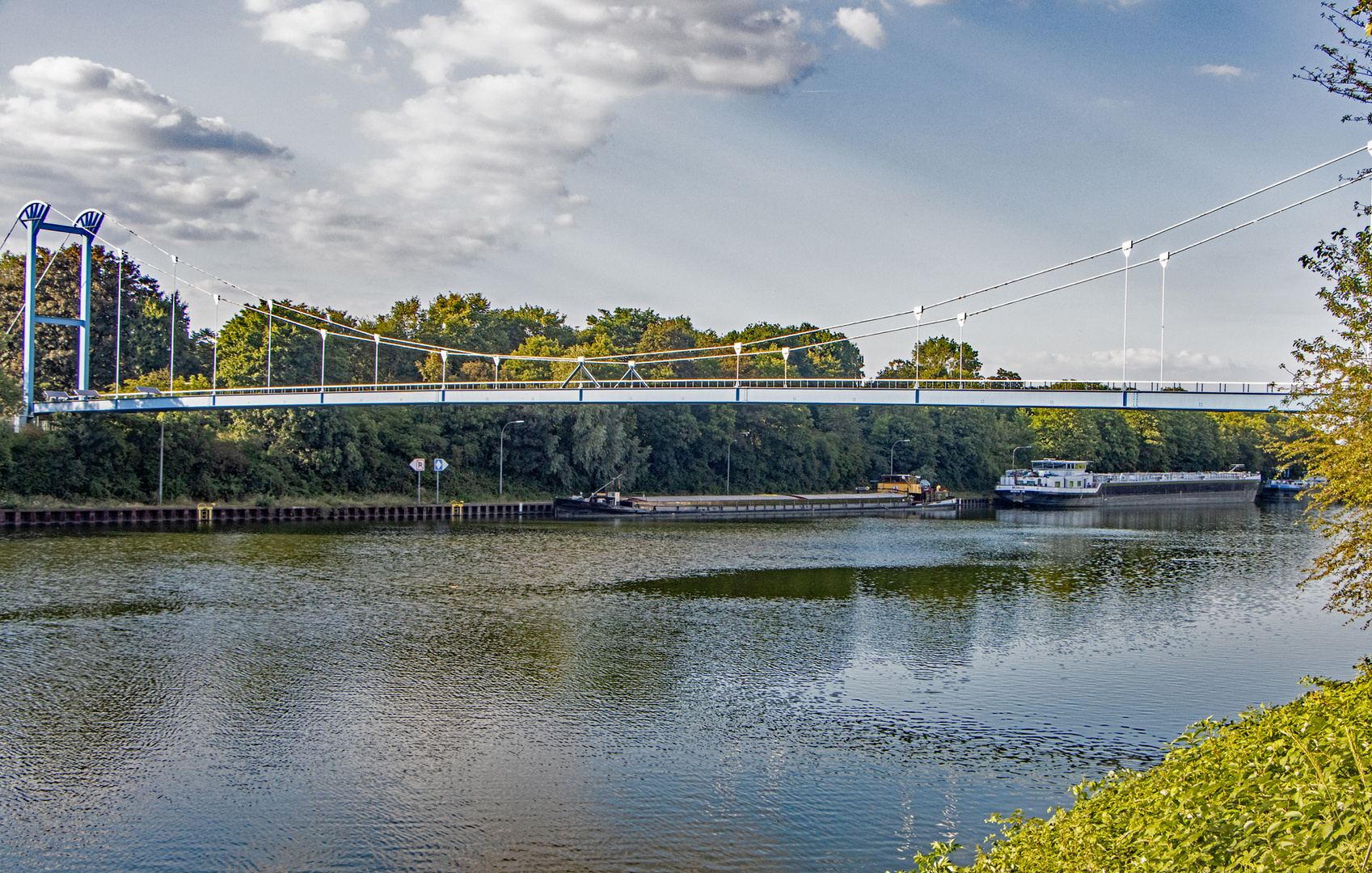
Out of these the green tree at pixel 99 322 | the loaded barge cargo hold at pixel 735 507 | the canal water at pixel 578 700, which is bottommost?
the canal water at pixel 578 700

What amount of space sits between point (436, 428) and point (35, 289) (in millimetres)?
19596

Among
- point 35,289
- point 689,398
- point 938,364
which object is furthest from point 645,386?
point 938,364

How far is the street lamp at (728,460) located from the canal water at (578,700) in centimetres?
3458

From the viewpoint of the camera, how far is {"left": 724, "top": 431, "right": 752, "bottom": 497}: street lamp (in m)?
65.8

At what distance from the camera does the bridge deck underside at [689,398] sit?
40.1 metres

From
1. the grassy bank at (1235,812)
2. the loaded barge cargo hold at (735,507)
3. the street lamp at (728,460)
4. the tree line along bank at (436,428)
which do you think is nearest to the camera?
the grassy bank at (1235,812)

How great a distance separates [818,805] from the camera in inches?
437

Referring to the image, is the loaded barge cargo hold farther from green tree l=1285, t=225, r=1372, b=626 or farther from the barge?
green tree l=1285, t=225, r=1372, b=626

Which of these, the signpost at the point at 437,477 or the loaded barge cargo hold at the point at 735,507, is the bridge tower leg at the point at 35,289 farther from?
the loaded barge cargo hold at the point at 735,507

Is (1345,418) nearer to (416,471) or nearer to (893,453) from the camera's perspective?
(416,471)

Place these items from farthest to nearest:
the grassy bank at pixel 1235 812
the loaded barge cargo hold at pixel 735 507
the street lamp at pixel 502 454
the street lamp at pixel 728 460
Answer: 1. the street lamp at pixel 728 460
2. the street lamp at pixel 502 454
3. the loaded barge cargo hold at pixel 735 507
4. the grassy bank at pixel 1235 812

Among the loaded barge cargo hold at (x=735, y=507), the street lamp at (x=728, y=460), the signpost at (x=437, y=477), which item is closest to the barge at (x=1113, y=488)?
Answer: the loaded barge cargo hold at (x=735, y=507)

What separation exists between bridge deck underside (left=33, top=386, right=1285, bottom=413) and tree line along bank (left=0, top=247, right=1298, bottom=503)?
5.29ft

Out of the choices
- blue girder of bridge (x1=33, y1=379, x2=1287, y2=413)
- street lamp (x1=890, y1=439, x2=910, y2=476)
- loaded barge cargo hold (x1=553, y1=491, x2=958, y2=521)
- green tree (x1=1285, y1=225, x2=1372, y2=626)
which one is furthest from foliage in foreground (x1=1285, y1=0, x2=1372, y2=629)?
street lamp (x1=890, y1=439, x2=910, y2=476)
